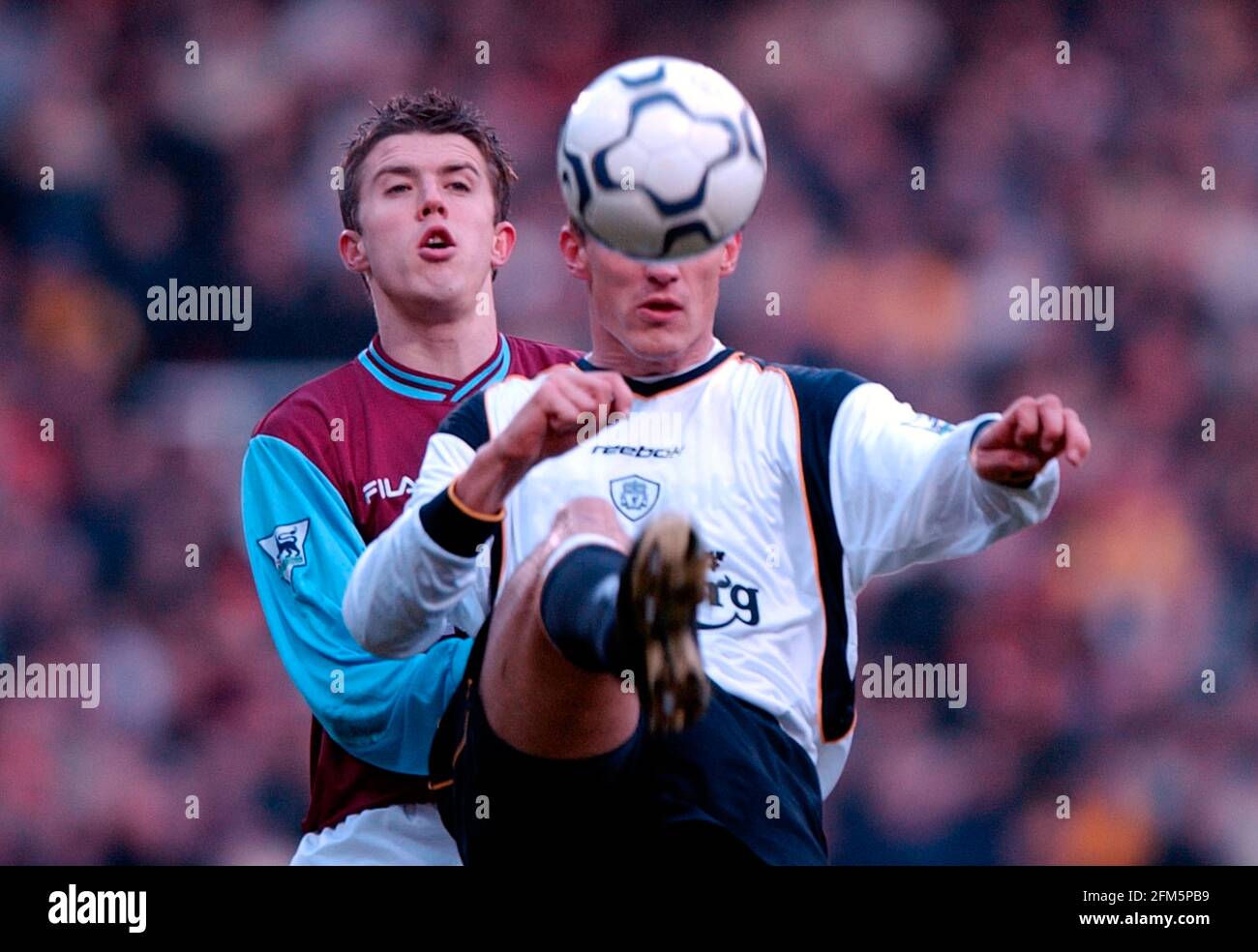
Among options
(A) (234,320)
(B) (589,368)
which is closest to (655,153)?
(B) (589,368)

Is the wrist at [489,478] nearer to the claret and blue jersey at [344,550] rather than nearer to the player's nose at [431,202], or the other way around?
the claret and blue jersey at [344,550]

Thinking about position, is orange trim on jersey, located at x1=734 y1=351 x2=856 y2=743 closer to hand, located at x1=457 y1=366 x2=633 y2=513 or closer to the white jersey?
the white jersey

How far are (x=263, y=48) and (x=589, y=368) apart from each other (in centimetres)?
372

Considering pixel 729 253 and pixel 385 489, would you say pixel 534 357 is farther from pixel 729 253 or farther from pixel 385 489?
pixel 729 253

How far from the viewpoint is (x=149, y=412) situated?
6.44m

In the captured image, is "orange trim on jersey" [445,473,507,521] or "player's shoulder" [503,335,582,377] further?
"player's shoulder" [503,335,582,377]

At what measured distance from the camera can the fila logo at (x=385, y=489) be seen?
4.14m

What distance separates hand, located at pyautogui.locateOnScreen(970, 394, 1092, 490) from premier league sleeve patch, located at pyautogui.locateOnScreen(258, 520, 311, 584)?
1653mm

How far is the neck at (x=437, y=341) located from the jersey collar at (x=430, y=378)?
0.06 ft

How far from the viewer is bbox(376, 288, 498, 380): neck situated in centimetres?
432

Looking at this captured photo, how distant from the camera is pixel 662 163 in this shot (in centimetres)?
331

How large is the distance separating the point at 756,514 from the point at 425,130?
1.46m

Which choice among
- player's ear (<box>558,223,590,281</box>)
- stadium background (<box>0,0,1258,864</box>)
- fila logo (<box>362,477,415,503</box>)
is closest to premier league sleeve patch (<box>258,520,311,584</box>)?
fila logo (<box>362,477,415,503</box>)

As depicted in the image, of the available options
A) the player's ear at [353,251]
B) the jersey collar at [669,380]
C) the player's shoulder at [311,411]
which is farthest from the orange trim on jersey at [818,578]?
the player's ear at [353,251]
